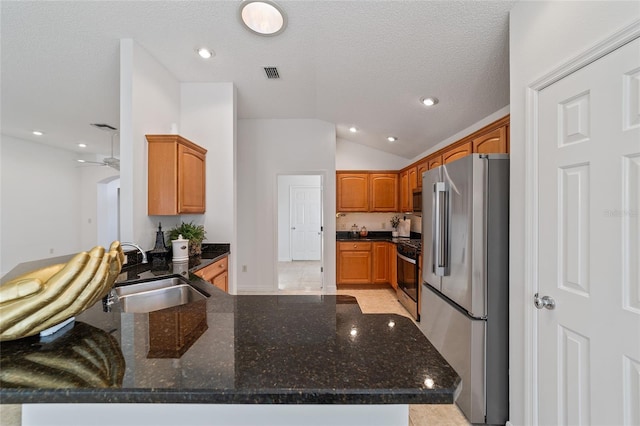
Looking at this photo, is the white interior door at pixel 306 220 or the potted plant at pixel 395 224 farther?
the white interior door at pixel 306 220

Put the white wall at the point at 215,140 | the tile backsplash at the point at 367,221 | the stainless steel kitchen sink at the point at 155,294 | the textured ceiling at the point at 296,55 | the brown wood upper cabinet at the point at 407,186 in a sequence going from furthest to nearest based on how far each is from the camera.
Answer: the tile backsplash at the point at 367,221 → the brown wood upper cabinet at the point at 407,186 → the white wall at the point at 215,140 → the textured ceiling at the point at 296,55 → the stainless steel kitchen sink at the point at 155,294

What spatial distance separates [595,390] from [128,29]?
12.0ft

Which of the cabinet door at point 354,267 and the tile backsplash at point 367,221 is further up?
the tile backsplash at point 367,221

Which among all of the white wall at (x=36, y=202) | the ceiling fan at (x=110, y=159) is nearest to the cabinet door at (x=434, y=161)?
the ceiling fan at (x=110, y=159)

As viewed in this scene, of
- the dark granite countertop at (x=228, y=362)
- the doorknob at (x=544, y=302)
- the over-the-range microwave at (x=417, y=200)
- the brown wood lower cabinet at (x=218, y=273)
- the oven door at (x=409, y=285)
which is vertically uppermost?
the over-the-range microwave at (x=417, y=200)

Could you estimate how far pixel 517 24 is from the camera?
160cm

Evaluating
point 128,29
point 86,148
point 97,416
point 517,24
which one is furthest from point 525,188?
point 86,148

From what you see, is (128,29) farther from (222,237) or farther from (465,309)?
(465,309)

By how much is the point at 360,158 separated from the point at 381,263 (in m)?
1.98

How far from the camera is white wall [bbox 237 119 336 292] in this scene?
432cm

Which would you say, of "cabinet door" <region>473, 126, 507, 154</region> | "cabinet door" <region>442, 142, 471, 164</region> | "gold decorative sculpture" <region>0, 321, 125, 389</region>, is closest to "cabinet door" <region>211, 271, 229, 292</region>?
"gold decorative sculpture" <region>0, 321, 125, 389</region>

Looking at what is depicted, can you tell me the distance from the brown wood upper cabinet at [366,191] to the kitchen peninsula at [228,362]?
13.0ft

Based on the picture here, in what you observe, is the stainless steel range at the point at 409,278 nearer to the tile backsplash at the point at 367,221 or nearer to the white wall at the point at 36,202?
the tile backsplash at the point at 367,221

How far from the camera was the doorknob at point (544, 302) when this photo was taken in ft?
4.31
